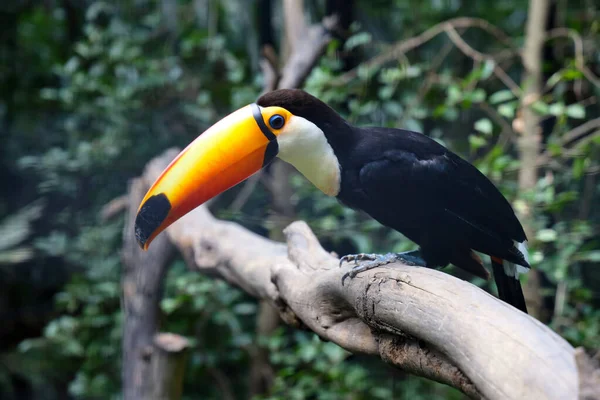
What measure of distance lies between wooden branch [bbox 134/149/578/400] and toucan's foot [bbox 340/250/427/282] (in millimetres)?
21

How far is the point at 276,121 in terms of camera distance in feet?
3.57

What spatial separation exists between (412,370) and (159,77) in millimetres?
1779

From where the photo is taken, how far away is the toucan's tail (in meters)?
1.14

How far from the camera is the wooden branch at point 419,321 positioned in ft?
2.27

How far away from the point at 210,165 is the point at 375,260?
36cm

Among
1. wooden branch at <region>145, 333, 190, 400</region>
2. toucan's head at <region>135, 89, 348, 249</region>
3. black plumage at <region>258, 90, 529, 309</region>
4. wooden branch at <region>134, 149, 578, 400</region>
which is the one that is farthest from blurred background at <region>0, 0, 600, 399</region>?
toucan's head at <region>135, 89, 348, 249</region>

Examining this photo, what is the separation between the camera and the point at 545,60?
6.69 ft

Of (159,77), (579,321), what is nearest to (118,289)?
(159,77)

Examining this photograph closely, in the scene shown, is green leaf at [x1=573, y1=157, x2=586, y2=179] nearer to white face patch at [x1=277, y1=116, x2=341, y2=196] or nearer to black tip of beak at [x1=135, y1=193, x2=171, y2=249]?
white face patch at [x1=277, y1=116, x2=341, y2=196]

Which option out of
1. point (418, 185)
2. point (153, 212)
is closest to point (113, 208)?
point (153, 212)

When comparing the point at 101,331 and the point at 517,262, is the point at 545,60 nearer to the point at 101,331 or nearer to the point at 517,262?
the point at 517,262

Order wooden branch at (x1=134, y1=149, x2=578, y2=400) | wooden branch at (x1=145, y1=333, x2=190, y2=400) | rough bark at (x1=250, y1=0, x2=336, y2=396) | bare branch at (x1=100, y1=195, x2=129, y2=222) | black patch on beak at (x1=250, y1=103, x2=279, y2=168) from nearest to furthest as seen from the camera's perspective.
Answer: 1. wooden branch at (x1=134, y1=149, x2=578, y2=400)
2. black patch on beak at (x1=250, y1=103, x2=279, y2=168)
3. wooden branch at (x1=145, y1=333, x2=190, y2=400)
4. rough bark at (x1=250, y1=0, x2=336, y2=396)
5. bare branch at (x1=100, y1=195, x2=129, y2=222)

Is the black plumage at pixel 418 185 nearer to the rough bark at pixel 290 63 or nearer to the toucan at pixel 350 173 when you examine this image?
the toucan at pixel 350 173

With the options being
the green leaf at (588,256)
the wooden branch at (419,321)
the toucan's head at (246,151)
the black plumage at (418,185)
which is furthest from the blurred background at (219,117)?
the toucan's head at (246,151)
